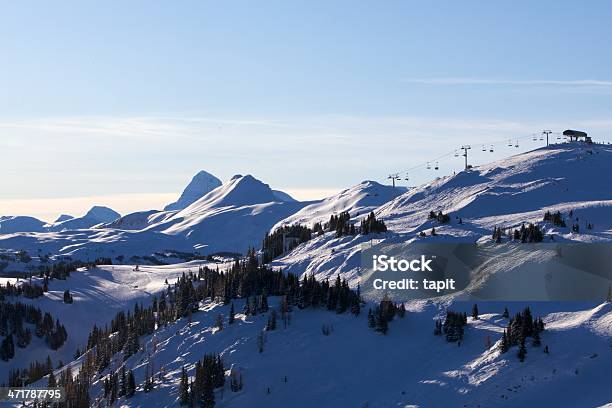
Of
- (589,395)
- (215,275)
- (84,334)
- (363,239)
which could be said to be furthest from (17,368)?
(589,395)

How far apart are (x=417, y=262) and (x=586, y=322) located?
34593 millimetres

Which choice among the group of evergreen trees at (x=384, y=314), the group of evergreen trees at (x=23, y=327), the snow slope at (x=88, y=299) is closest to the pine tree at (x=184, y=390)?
the group of evergreen trees at (x=384, y=314)

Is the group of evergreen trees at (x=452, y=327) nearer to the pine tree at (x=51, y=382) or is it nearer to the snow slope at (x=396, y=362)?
the snow slope at (x=396, y=362)

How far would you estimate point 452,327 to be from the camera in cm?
8338

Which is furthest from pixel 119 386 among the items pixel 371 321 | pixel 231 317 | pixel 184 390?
pixel 371 321

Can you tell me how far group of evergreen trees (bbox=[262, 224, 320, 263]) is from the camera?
144 metres

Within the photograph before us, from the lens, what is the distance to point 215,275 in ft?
414

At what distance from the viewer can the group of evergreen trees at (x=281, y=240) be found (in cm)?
14438

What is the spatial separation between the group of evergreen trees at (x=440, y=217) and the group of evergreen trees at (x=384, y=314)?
125 ft

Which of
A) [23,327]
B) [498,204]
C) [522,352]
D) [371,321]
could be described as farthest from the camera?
[23,327]

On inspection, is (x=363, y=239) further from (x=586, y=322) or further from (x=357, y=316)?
(x=586, y=322)

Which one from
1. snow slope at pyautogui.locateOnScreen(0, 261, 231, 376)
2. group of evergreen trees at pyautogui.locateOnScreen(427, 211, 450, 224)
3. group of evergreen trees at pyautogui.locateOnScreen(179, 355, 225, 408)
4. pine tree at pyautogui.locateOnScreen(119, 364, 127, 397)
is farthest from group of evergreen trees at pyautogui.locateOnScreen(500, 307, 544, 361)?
snow slope at pyautogui.locateOnScreen(0, 261, 231, 376)

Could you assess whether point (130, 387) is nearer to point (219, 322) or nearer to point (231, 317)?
point (219, 322)

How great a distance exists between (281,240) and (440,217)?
35520 mm
